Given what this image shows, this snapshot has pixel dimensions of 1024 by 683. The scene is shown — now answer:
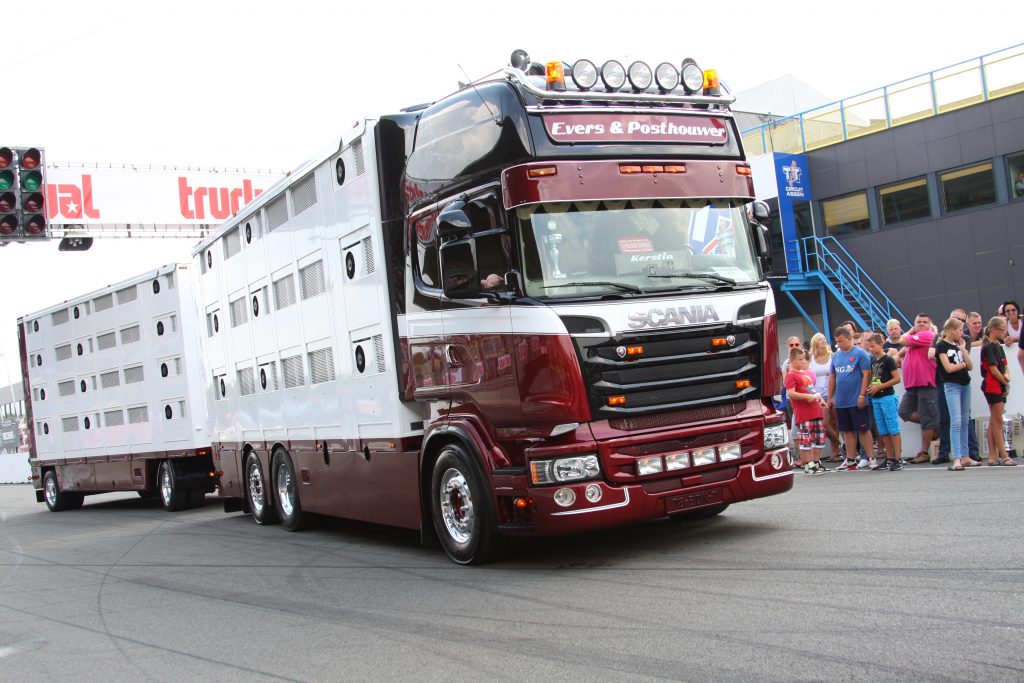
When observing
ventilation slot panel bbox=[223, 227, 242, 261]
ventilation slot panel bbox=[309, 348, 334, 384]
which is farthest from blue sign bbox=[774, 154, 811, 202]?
ventilation slot panel bbox=[309, 348, 334, 384]

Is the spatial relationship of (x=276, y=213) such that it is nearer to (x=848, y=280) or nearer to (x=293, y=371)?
(x=293, y=371)

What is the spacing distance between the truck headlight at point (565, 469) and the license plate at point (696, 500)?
68 centimetres

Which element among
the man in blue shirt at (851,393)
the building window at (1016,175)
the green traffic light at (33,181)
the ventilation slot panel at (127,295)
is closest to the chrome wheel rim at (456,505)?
the man in blue shirt at (851,393)

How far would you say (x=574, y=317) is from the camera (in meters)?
7.56

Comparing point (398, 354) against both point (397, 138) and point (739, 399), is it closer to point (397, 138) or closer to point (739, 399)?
point (397, 138)

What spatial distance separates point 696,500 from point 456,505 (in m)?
1.93

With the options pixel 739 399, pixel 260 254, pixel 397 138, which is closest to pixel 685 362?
pixel 739 399

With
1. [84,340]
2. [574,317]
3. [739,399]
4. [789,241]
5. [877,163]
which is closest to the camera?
[574,317]

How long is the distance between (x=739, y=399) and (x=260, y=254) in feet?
21.4

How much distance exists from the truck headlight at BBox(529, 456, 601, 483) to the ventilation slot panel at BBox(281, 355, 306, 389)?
4.69 metres

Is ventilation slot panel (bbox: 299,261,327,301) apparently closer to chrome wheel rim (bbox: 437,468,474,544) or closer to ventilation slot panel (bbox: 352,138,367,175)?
ventilation slot panel (bbox: 352,138,367,175)

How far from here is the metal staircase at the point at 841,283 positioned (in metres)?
26.9

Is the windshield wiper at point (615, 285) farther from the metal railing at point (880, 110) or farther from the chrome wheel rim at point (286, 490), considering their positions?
the metal railing at point (880, 110)

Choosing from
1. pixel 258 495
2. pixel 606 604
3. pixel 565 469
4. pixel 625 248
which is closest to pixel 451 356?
pixel 565 469
